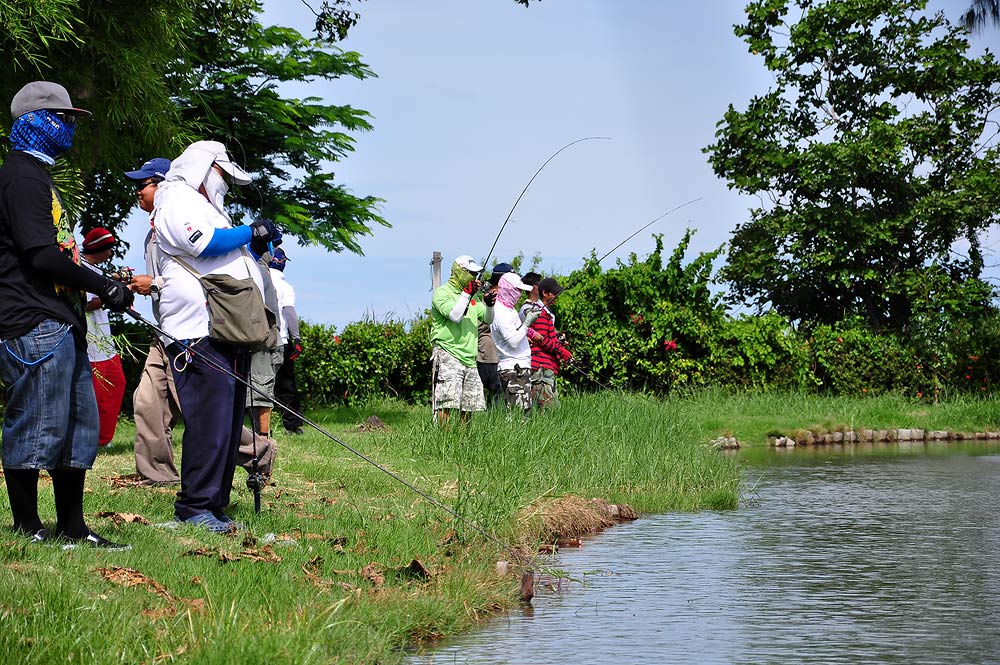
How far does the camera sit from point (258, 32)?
→ 64.5ft

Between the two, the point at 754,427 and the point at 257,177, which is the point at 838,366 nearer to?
the point at 754,427

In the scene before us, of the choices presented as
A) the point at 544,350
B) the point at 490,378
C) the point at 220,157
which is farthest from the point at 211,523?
the point at 544,350

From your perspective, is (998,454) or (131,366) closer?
(998,454)

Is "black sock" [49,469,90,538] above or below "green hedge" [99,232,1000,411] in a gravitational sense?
below

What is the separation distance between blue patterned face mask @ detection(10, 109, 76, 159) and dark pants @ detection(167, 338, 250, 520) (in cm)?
124

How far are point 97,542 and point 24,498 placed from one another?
1.24ft

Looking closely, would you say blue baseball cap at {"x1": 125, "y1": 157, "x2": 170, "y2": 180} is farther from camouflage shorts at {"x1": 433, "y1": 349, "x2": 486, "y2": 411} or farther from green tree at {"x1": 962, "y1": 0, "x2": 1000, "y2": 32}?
green tree at {"x1": 962, "y1": 0, "x2": 1000, "y2": 32}

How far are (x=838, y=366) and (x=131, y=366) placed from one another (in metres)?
12.1

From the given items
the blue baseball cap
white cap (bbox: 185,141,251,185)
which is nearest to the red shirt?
the blue baseball cap

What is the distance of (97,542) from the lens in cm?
564

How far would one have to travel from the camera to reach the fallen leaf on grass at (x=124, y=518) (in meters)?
6.47

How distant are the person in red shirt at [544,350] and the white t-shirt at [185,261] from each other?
683 centimetres

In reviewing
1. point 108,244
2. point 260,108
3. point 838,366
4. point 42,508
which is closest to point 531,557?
point 42,508

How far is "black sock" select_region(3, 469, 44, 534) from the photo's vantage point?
5.56 metres
